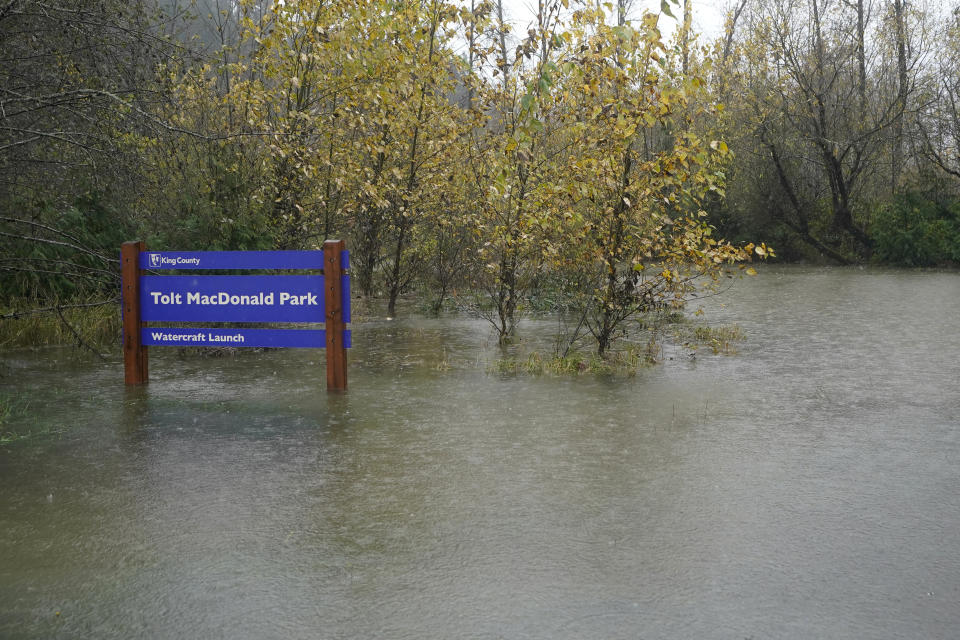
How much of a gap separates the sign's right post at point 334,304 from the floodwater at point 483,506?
0.43m

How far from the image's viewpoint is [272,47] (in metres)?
11.9

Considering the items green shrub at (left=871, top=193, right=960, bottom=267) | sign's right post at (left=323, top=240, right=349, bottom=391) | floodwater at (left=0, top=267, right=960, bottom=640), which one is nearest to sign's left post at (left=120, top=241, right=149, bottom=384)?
floodwater at (left=0, top=267, right=960, bottom=640)

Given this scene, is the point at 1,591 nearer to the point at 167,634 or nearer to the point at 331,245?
the point at 167,634

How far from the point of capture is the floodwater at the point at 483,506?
12.8ft

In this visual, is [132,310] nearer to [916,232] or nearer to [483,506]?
[483,506]

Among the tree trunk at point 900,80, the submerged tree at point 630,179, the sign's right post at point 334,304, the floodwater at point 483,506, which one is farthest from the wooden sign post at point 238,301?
the tree trunk at point 900,80

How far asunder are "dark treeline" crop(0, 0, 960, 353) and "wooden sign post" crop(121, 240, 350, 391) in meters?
0.65

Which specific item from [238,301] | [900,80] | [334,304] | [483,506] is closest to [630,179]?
[334,304]

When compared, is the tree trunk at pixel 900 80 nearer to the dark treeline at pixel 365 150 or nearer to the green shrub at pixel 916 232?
the green shrub at pixel 916 232

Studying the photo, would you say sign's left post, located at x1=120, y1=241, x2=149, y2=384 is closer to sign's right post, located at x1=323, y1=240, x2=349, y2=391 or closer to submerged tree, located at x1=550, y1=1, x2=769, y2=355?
sign's right post, located at x1=323, y1=240, x2=349, y2=391

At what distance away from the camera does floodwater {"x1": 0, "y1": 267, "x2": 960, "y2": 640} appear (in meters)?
3.90

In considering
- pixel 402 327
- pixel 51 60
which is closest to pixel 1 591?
pixel 51 60

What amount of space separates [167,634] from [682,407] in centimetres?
545

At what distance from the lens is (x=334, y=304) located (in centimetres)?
859
